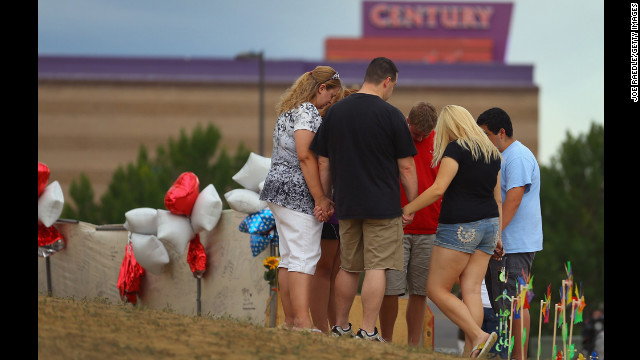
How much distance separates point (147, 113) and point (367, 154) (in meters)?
56.0

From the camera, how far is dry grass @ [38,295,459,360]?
4.93 meters

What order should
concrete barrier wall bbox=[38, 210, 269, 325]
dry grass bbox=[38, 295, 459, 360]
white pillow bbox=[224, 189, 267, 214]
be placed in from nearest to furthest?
1. dry grass bbox=[38, 295, 459, 360]
2. white pillow bbox=[224, 189, 267, 214]
3. concrete barrier wall bbox=[38, 210, 269, 325]

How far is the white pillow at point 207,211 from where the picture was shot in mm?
9688

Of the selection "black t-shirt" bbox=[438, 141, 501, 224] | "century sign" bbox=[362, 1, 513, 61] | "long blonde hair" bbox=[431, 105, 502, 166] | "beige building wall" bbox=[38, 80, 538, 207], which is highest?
"century sign" bbox=[362, 1, 513, 61]

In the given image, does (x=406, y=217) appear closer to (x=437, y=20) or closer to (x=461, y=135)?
(x=461, y=135)

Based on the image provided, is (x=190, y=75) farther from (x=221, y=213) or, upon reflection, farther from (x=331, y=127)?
(x=331, y=127)

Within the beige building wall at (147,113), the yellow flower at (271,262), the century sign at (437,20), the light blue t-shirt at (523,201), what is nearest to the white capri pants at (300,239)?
the light blue t-shirt at (523,201)

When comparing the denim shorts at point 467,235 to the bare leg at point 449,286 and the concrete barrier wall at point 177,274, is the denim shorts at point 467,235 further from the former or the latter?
the concrete barrier wall at point 177,274

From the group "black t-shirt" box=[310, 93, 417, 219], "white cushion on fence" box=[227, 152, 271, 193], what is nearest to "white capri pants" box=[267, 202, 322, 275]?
"black t-shirt" box=[310, 93, 417, 219]

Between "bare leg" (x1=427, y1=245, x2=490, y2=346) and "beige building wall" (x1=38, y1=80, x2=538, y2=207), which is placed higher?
"beige building wall" (x1=38, y1=80, x2=538, y2=207)

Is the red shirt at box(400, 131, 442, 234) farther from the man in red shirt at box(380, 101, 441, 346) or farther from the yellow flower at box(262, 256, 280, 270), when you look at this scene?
the yellow flower at box(262, 256, 280, 270)

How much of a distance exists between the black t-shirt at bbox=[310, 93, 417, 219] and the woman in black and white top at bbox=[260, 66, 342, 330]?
0.58ft

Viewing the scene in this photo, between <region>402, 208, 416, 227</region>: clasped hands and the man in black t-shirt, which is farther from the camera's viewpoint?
<region>402, 208, 416, 227</region>: clasped hands

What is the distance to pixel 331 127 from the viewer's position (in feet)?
19.9
